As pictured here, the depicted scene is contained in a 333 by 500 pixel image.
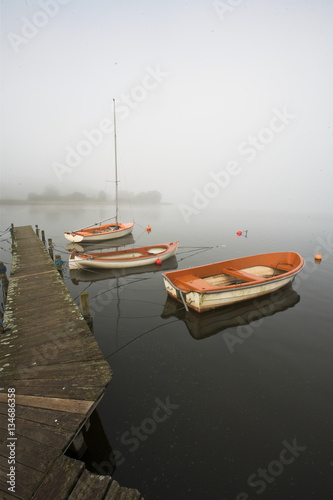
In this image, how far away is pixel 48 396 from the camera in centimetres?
488

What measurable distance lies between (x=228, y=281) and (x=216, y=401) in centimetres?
805

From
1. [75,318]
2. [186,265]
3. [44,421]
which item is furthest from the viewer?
[186,265]

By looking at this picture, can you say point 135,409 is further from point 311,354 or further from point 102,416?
point 311,354

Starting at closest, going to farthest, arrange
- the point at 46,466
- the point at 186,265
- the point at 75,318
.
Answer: the point at 46,466, the point at 75,318, the point at 186,265

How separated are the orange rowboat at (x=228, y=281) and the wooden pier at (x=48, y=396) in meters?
5.50

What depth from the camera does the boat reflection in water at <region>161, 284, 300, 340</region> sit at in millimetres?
10516

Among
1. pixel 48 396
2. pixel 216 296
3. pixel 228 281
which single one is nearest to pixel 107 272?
pixel 228 281

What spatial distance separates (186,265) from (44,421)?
16.9 meters

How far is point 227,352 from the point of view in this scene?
29.2 ft

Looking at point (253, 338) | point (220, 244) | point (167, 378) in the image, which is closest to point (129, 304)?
point (167, 378)

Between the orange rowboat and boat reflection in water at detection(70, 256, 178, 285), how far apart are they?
19.5 ft

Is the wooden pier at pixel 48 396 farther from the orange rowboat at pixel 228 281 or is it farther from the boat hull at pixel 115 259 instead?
the boat hull at pixel 115 259

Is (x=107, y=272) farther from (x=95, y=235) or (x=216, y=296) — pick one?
(x=95, y=235)

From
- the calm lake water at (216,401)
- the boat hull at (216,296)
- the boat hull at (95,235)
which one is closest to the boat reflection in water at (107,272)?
the calm lake water at (216,401)
